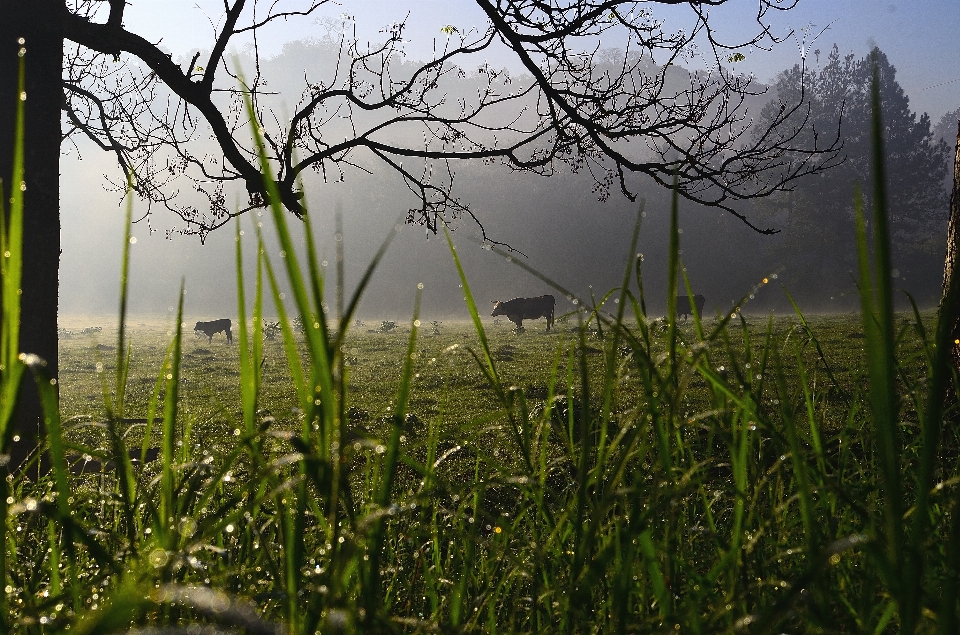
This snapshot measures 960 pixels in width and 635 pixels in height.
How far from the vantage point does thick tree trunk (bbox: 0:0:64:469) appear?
5016 mm

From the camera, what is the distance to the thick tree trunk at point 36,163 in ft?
16.5

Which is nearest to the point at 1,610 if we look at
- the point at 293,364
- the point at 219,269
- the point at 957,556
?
the point at 293,364

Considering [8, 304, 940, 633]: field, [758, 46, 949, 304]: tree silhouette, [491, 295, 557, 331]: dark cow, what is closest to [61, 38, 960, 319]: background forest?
[758, 46, 949, 304]: tree silhouette

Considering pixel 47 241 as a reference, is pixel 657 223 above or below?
above

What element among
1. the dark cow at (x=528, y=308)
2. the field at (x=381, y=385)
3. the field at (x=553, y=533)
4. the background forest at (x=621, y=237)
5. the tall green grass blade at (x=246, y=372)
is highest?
the background forest at (x=621, y=237)

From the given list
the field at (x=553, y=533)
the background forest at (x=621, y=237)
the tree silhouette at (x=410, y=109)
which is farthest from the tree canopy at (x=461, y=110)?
the background forest at (x=621, y=237)

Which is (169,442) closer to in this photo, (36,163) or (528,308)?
(36,163)

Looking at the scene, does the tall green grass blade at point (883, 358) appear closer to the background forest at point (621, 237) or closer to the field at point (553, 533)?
the field at point (553, 533)

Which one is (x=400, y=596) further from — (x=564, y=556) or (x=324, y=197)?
(x=324, y=197)

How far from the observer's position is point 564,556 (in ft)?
5.29

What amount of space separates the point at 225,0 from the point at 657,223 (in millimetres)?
86029

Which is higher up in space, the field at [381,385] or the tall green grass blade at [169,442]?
the tall green grass blade at [169,442]

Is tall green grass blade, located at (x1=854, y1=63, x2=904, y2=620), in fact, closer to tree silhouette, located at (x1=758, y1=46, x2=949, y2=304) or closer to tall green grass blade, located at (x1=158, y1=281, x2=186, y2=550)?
tall green grass blade, located at (x1=158, y1=281, x2=186, y2=550)

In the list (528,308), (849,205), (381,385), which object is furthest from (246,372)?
(849,205)
